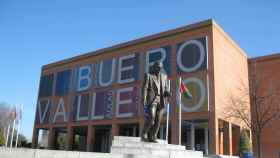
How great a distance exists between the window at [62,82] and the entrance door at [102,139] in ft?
24.1

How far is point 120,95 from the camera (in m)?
36.3

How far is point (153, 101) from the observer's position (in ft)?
33.8

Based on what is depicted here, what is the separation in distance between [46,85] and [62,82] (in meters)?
4.13

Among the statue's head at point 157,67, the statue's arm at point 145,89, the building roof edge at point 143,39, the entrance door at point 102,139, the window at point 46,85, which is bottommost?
the entrance door at point 102,139

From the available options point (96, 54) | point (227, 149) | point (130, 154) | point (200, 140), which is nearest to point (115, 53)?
point (96, 54)

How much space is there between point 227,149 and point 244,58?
13.4m

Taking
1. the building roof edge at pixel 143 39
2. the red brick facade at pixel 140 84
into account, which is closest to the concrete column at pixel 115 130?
the red brick facade at pixel 140 84

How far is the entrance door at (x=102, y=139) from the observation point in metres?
43.6

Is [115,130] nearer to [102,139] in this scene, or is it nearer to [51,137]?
[102,139]

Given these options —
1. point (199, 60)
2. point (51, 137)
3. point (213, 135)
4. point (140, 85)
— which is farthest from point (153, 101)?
point (51, 137)

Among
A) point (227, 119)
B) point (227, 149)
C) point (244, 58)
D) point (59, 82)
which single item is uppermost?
point (244, 58)

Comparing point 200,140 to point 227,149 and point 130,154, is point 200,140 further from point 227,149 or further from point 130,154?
point 130,154

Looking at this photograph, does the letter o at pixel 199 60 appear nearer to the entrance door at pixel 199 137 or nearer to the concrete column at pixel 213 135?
the concrete column at pixel 213 135

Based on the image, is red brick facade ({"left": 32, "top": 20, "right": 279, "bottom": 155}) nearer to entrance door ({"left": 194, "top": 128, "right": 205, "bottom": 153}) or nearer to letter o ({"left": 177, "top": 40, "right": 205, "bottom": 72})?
letter o ({"left": 177, "top": 40, "right": 205, "bottom": 72})
